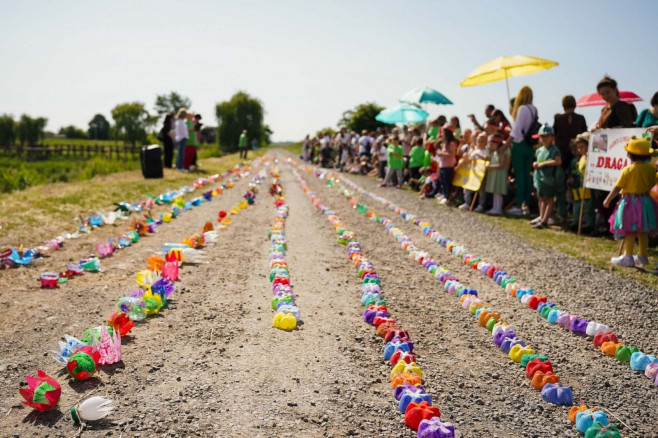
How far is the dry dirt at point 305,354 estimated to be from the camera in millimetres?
2982

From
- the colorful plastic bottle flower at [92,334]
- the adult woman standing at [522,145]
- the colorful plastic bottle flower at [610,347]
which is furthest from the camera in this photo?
the adult woman standing at [522,145]

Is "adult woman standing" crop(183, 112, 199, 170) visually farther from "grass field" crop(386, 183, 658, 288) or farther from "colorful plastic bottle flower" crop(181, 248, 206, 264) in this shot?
"colorful plastic bottle flower" crop(181, 248, 206, 264)

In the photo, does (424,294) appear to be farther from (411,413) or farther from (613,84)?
(613,84)

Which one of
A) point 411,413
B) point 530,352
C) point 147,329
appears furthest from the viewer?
point 147,329

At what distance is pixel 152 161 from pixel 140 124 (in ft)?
277

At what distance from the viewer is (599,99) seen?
13883mm

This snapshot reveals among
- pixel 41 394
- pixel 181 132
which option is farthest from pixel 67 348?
pixel 181 132

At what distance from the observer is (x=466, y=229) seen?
9.09m

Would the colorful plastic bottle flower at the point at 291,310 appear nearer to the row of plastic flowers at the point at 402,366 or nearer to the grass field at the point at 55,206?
the row of plastic flowers at the point at 402,366

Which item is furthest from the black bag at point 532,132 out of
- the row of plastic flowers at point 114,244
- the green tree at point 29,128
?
the green tree at point 29,128

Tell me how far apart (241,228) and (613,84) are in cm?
634

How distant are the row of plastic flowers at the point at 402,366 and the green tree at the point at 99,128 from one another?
5564 inches

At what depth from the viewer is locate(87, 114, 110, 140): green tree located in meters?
133

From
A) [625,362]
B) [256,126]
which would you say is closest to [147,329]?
[625,362]
